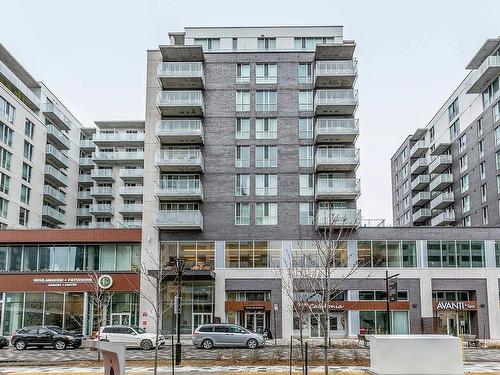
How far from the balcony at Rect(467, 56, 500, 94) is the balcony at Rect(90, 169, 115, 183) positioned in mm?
46831

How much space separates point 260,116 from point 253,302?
16480mm

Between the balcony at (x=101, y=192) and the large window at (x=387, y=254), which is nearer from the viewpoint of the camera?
the large window at (x=387, y=254)

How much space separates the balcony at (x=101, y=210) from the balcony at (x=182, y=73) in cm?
3243

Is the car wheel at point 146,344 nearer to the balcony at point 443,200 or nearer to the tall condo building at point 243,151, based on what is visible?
the tall condo building at point 243,151

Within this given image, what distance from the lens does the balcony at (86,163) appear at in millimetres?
90562

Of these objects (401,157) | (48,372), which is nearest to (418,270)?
(48,372)

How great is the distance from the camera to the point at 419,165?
8794cm

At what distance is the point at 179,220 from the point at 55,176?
30.3m

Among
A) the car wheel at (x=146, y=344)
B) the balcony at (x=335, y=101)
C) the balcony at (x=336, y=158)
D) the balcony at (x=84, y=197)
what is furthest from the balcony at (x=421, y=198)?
the car wheel at (x=146, y=344)

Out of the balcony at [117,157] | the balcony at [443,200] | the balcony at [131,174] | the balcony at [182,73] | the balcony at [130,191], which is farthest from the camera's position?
the balcony at [117,157]

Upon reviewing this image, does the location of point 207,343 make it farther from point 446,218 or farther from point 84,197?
point 84,197

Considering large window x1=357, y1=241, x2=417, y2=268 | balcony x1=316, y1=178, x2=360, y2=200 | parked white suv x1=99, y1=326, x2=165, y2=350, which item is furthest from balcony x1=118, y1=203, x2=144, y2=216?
parked white suv x1=99, y1=326, x2=165, y2=350

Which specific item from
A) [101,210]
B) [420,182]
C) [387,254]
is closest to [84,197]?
[101,210]

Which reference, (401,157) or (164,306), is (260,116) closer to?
(164,306)
